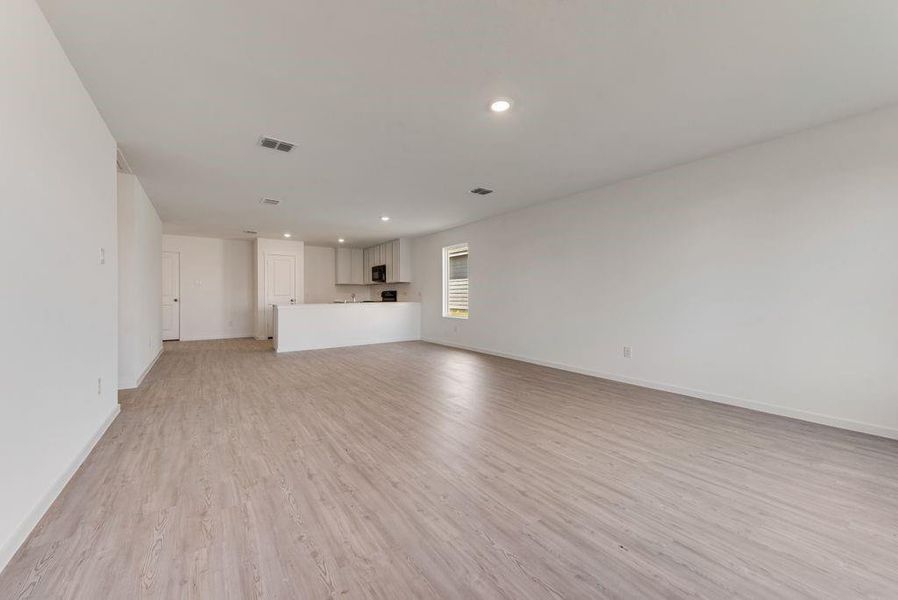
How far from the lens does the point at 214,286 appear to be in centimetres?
893

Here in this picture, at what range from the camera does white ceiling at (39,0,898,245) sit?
187 centimetres

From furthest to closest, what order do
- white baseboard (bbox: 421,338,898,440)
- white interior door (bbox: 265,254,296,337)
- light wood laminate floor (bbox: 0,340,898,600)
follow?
white interior door (bbox: 265,254,296,337), white baseboard (bbox: 421,338,898,440), light wood laminate floor (bbox: 0,340,898,600)

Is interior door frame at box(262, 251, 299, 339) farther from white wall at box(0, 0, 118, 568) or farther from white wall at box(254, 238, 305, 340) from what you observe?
white wall at box(0, 0, 118, 568)

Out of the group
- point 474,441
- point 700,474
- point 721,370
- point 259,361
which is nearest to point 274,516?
point 474,441

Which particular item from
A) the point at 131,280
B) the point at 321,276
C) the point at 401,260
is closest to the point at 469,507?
the point at 131,280

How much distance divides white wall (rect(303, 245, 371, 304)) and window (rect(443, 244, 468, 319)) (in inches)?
166

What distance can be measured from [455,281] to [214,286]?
5.94 meters

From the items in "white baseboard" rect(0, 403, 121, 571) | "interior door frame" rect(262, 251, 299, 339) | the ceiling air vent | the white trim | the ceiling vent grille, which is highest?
the ceiling air vent

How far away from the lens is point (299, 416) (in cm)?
333

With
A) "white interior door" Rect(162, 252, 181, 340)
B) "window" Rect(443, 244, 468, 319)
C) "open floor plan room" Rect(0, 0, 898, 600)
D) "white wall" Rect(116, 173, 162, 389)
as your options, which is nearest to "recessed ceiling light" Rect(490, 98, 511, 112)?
"open floor plan room" Rect(0, 0, 898, 600)

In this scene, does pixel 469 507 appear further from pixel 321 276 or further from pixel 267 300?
pixel 321 276

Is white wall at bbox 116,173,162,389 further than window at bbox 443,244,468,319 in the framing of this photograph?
No

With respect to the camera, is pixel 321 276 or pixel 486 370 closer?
pixel 486 370

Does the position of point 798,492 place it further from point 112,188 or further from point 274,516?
point 112,188
